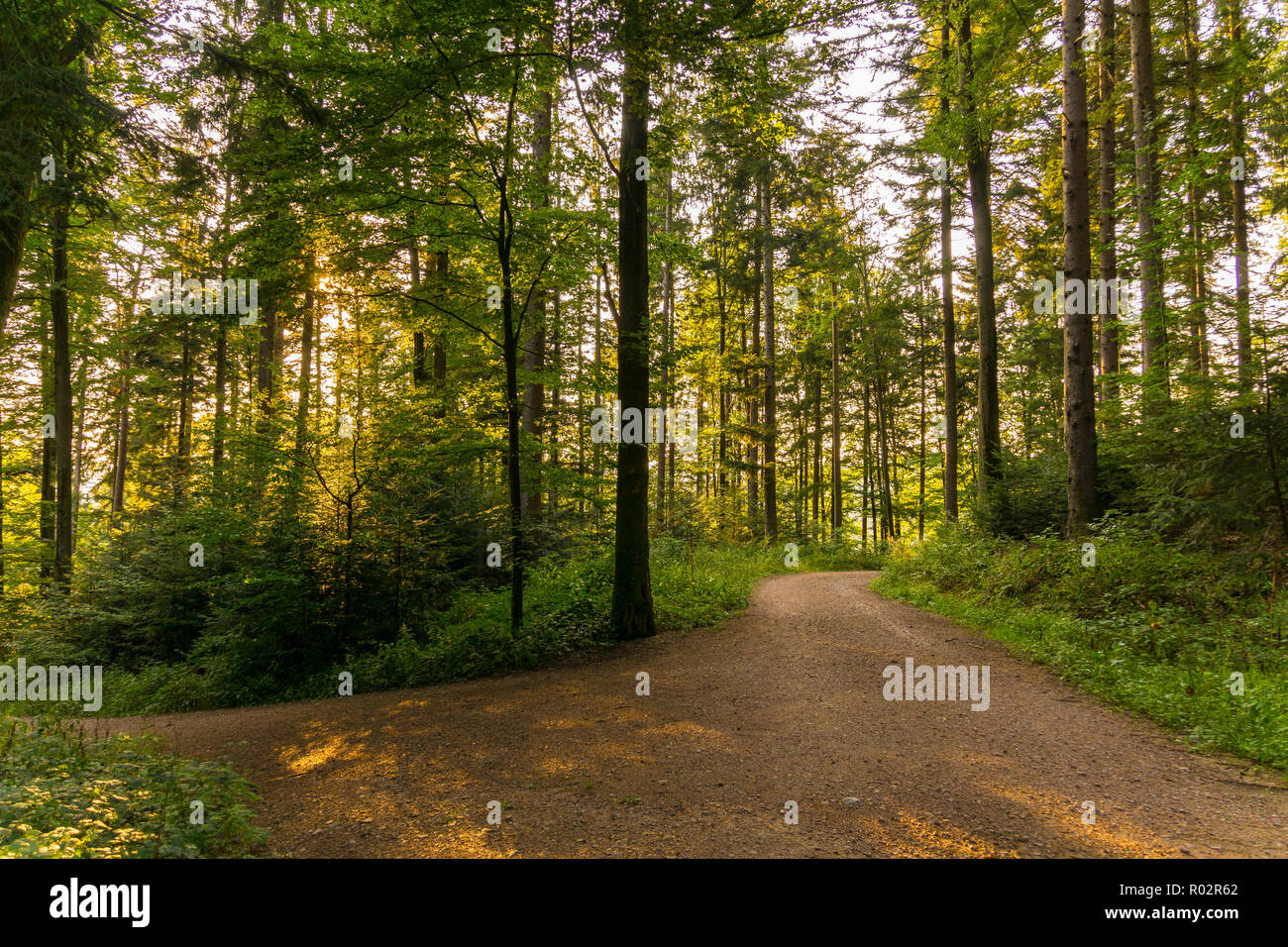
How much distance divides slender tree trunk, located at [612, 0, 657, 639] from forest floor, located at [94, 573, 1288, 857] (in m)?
1.85

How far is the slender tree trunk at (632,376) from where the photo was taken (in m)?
9.36

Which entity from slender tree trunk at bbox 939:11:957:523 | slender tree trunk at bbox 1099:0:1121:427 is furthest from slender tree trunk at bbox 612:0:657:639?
slender tree trunk at bbox 939:11:957:523

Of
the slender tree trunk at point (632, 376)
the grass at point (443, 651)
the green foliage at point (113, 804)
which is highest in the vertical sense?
the slender tree trunk at point (632, 376)

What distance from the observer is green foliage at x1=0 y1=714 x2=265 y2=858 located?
3.06m

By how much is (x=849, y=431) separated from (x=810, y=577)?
17761 mm

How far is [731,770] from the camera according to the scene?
462 cm

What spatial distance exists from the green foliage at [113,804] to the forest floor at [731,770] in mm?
326

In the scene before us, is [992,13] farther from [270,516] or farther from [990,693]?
[270,516]

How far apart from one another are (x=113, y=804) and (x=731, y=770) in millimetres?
4353

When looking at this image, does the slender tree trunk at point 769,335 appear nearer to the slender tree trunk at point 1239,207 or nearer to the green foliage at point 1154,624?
the green foliage at point 1154,624

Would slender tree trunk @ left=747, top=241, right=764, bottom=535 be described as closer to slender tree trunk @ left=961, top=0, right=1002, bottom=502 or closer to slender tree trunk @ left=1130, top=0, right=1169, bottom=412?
slender tree trunk @ left=961, top=0, right=1002, bottom=502

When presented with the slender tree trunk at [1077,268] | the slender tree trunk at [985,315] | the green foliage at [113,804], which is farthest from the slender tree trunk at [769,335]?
the green foliage at [113,804]

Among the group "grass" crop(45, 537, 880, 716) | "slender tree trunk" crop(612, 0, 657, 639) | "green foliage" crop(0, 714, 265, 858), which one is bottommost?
"grass" crop(45, 537, 880, 716)

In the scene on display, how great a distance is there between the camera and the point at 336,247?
906 cm
